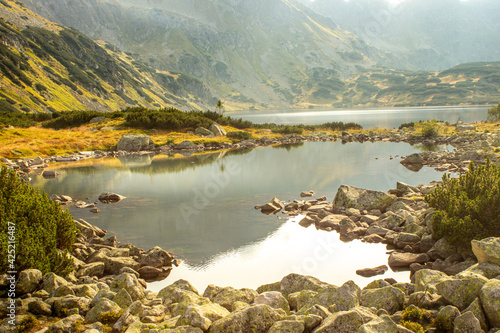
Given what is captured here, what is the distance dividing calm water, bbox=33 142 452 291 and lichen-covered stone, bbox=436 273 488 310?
21.5ft

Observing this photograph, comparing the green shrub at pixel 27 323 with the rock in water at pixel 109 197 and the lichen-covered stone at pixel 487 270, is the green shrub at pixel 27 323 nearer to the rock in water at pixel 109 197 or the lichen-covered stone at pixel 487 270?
the lichen-covered stone at pixel 487 270

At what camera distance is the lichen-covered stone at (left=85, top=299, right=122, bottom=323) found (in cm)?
1055

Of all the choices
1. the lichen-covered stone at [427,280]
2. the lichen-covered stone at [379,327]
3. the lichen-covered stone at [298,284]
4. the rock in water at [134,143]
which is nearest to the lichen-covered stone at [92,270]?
the lichen-covered stone at [298,284]

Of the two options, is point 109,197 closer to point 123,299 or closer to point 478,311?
point 123,299

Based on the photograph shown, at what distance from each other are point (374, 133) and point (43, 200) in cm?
8837

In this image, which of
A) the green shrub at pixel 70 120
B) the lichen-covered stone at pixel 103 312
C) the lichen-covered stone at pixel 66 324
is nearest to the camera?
the lichen-covered stone at pixel 66 324

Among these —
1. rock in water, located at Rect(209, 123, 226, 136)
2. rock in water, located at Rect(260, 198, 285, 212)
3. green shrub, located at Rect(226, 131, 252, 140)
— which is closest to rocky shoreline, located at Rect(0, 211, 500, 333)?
rock in water, located at Rect(260, 198, 285, 212)

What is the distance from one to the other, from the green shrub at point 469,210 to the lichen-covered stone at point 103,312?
15.9m

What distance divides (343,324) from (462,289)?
14.8ft

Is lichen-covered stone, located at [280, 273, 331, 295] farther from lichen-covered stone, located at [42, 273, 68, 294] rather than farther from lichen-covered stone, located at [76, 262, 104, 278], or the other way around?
lichen-covered stone, located at [76, 262, 104, 278]

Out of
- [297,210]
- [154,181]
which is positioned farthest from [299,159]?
[297,210]

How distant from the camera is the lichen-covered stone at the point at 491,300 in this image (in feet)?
29.8

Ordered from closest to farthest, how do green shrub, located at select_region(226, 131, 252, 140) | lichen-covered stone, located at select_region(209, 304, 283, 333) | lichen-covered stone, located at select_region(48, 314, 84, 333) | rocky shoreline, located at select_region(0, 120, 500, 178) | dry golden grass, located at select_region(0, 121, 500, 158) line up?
lichen-covered stone, located at select_region(209, 304, 283, 333), lichen-covered stone, located at select_region(48, 314, 84, 333), rocky shoreline, located at select_region(0, 120, 500, 178), dry golden grass, located at select_region(0, 121, 500, 158), green shrub, located at select_region(226, 131, 252, 140)

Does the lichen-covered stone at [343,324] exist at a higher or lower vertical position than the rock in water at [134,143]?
lower
